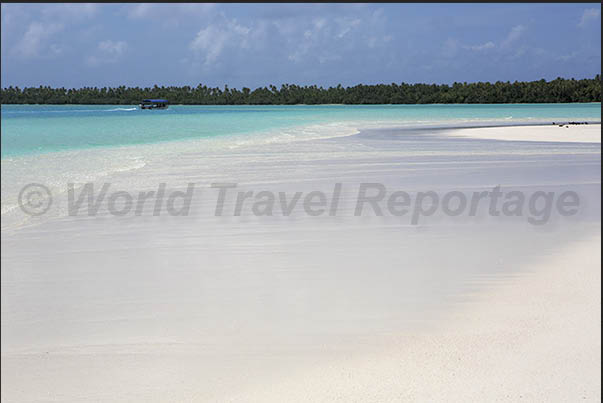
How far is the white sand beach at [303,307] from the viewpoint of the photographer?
8.92ft

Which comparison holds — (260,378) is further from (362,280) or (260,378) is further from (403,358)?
(362,280)

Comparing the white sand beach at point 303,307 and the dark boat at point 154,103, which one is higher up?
the dark boat at point 154,103

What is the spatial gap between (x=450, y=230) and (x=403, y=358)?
2.78 meters

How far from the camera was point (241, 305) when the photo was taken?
142 inches

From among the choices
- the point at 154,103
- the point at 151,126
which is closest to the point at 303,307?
the point at 151,126

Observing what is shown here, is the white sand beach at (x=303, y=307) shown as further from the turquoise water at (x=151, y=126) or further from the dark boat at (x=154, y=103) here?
the dark boat at (x=154, y=103)

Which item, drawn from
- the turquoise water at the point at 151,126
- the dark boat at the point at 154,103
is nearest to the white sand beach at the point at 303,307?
the turquoise water at the point at 151,126

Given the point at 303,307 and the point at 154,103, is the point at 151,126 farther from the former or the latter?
the point at 154,103

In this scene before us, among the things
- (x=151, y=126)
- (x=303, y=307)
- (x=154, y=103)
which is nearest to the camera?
(x=303, y=307)

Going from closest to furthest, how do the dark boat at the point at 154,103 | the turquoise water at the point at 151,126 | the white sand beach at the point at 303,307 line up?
the white sand beach at the point at 303,307 < the turquoise water at the point at 151,126 < the dark boat at the point at 154,103

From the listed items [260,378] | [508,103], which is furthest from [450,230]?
[508,103]

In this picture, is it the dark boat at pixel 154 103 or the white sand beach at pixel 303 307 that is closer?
the white sand beach at pixel 303 307

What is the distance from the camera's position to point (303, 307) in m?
3.59

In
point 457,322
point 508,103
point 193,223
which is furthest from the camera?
point 508,103
